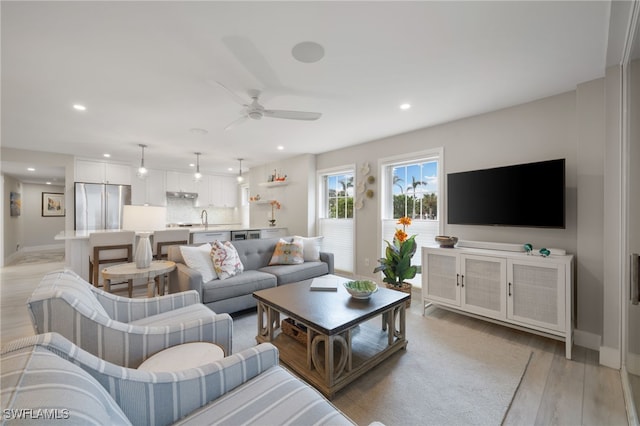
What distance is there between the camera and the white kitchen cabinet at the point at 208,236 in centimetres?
491

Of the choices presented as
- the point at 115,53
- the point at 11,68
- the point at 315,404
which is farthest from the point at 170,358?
the point at 11,68

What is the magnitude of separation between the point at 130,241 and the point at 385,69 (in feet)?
13.1

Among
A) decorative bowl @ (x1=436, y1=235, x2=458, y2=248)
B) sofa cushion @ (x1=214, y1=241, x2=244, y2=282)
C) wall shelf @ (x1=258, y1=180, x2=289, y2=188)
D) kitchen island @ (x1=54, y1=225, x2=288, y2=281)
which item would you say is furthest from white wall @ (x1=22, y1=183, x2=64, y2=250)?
decorative bowl @ (x1=436, y1=235, x2=458, y2=248)

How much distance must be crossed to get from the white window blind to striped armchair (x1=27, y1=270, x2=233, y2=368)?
3.27 metres

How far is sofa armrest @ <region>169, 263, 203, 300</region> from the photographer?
2.73 m

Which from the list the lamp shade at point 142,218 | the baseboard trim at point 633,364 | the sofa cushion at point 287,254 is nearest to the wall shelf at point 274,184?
the sofa cushion at point 287,254

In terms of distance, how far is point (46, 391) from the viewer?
0.60 m

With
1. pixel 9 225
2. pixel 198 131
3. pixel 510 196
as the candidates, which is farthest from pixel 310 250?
pixel 9 225

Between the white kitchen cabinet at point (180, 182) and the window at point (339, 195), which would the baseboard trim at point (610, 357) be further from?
the white kitchen cabinet at point (180, 182)

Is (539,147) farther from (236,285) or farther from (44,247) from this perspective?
(44,247)

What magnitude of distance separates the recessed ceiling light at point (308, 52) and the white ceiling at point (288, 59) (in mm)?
42

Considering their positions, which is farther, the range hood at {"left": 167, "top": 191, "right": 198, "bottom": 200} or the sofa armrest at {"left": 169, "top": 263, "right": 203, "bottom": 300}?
the range hood at {"left": 167, "top": 191, "right": 198, "bottom": 200}

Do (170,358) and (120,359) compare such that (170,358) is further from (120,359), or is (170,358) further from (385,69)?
(385,69)

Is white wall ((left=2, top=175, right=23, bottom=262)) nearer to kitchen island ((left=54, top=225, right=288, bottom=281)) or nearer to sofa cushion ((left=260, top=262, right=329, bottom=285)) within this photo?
kitchen island ((left=54, top=225, right=288, bottom=281))
